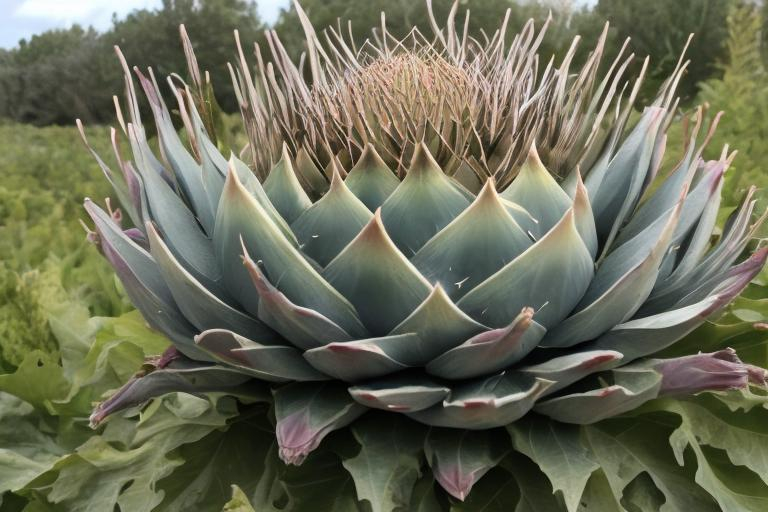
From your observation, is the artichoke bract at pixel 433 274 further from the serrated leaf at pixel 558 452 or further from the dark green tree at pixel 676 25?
the dark green tree at pixel 676 25

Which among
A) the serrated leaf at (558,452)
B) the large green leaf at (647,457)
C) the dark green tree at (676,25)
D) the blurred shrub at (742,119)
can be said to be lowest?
the dark green tree at (676,25)

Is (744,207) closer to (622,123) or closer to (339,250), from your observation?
(622,123)

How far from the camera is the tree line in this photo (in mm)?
11539

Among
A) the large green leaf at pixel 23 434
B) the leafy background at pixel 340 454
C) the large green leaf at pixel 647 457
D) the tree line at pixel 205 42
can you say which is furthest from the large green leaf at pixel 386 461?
the tree line at pixel 205 42

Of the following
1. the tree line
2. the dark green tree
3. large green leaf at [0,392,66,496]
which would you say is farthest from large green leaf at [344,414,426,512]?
the dark green tree

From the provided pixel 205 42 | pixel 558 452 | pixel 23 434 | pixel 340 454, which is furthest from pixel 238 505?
pixel 205 42

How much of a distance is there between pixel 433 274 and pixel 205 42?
1920cm

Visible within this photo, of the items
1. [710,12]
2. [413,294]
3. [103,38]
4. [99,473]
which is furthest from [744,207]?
[103,38]

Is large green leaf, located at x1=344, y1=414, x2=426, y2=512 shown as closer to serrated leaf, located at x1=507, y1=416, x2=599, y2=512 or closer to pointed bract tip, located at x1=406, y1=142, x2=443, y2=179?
serrated leaf, located at x1=507, y1=416, x2=599, y2=512

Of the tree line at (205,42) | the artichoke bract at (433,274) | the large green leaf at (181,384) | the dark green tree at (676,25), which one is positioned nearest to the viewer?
the artichoke bract at (433,274)

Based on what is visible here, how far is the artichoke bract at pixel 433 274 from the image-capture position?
0.81m

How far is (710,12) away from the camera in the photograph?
1650 cm

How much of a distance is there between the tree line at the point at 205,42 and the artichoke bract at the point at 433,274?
6.98 meters

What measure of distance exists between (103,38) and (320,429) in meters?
24.7
